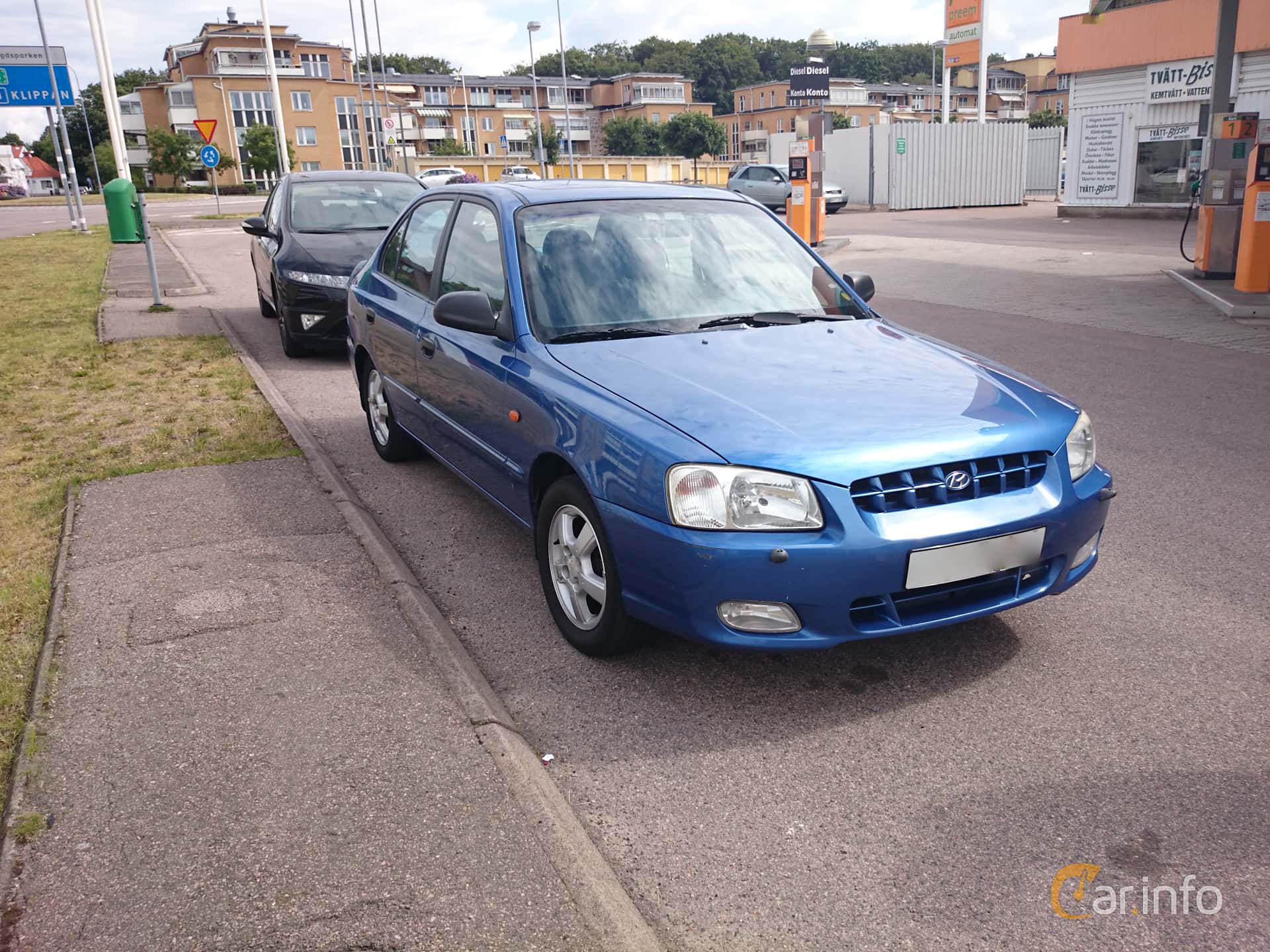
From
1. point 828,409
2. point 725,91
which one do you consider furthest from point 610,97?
point 828,409

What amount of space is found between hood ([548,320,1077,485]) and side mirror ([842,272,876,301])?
0.81 m

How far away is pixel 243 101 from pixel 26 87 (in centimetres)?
6515

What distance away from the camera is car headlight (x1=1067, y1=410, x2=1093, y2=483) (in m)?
3.59

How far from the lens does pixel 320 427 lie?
293 inches

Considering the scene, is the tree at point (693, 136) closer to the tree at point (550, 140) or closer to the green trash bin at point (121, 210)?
the tree at point (550, 140)

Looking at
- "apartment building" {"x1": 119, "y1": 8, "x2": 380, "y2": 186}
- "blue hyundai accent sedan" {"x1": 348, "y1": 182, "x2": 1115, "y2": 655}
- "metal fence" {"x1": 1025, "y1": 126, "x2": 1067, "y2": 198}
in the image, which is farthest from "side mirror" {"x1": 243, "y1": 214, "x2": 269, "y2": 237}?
"apartment building" {"x1": 119, "y1": 8, "x2": 380, "y2": 186}

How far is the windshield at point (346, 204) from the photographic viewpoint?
10.5 meters

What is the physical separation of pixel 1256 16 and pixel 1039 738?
79.5ft

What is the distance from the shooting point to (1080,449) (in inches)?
144

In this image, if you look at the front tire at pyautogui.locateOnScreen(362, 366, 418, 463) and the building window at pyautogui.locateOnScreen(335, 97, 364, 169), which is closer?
the front tire at pyautogui.locateOnScreen(362, 366, 418, 463)

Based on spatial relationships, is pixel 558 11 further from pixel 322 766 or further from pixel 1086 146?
pixel 322 766
